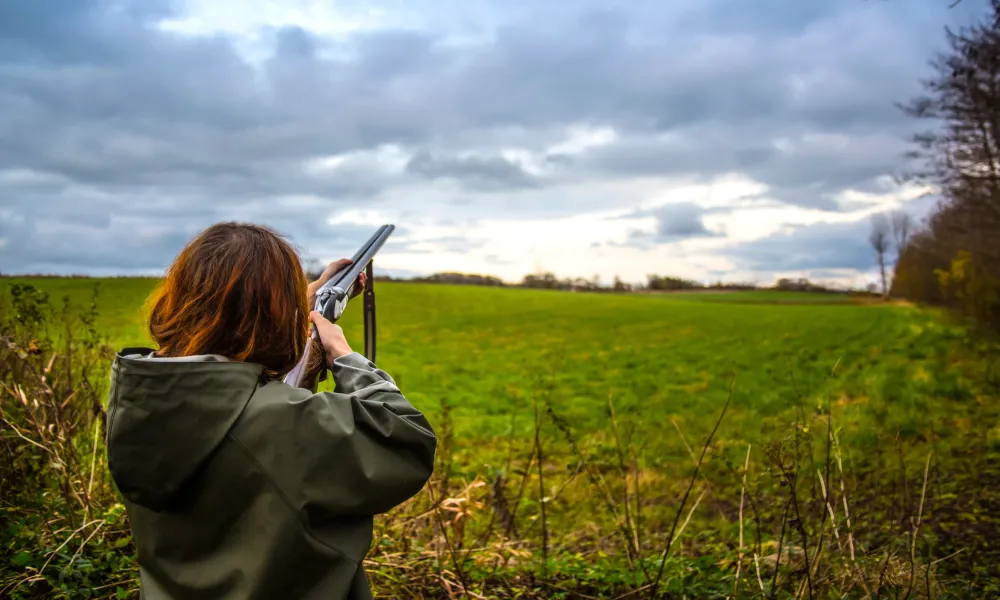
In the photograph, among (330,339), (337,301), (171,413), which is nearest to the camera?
(171,413)

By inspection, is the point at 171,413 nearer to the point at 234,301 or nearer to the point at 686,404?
the point at 234,301

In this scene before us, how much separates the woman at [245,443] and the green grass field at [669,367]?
465 mm

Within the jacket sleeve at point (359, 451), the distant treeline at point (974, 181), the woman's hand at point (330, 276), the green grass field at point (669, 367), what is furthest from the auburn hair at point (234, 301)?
the distant treeline at point (974, 181)

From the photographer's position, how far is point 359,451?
186 cm

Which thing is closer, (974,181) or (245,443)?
(245,443)

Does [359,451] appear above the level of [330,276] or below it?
below

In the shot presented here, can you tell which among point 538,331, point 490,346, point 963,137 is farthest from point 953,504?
point 538,331

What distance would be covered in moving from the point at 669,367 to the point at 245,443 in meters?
21.7

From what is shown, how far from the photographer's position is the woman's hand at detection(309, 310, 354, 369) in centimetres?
221

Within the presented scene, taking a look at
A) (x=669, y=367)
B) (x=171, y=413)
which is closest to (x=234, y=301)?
(x=171, y=413)

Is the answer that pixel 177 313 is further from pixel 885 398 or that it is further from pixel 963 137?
pixel 963 137

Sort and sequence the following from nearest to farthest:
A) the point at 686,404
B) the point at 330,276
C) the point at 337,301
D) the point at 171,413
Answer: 1. the point at 171,413
2. the point at 337,301
3. the point at 330,276
4. the point at 686,404

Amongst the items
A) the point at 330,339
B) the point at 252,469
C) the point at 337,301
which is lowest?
the point at 252,469

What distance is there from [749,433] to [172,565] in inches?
480
